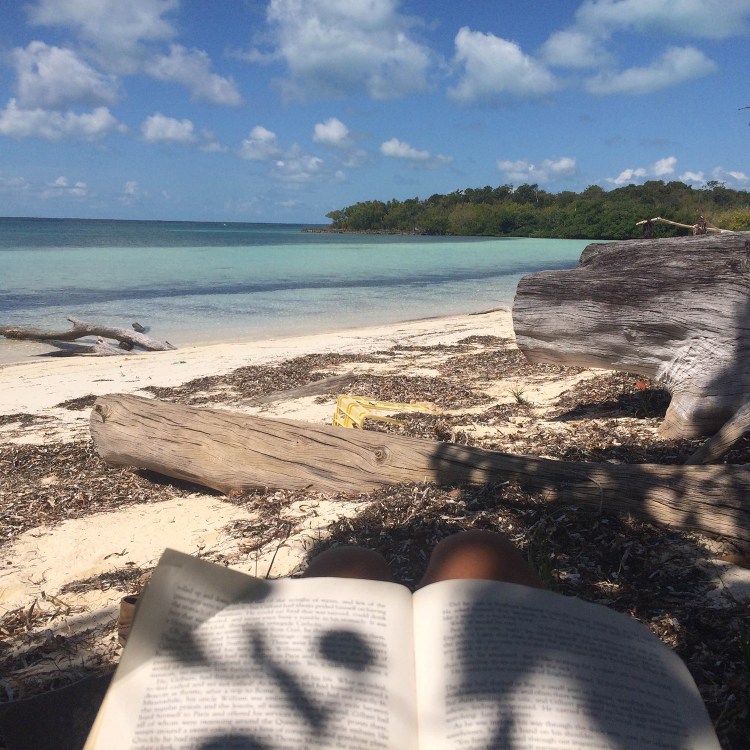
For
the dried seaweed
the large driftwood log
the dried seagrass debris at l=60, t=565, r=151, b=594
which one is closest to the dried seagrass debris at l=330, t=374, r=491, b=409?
the dried seaweed

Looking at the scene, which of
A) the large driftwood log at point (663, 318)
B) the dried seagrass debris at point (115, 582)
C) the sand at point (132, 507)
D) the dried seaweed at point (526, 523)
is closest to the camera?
the dried seaweed at point (526, 523)

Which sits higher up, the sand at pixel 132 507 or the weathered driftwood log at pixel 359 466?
the weathered driftwood log at pixel 359 466

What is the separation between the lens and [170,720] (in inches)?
52.2

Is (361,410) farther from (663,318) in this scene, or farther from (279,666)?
(279,666)

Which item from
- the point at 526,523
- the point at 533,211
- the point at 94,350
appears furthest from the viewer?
the point at 533,211

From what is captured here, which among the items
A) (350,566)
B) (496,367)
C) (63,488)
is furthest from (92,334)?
(350,566)

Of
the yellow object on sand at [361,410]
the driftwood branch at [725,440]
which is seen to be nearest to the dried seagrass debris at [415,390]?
the yellow object on sand at [361,410]

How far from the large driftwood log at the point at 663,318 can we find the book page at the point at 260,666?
3769 mm

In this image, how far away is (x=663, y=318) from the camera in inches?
192

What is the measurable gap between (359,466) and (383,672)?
8.71 feet

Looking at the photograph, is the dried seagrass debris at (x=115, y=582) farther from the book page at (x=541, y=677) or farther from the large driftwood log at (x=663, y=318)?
the large driftwood log at (x=663, y=318)

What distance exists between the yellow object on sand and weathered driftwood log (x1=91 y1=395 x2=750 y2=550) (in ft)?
3.91

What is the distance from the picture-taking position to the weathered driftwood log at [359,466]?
3047 millimetres

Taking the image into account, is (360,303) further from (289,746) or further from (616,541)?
(289,746)
